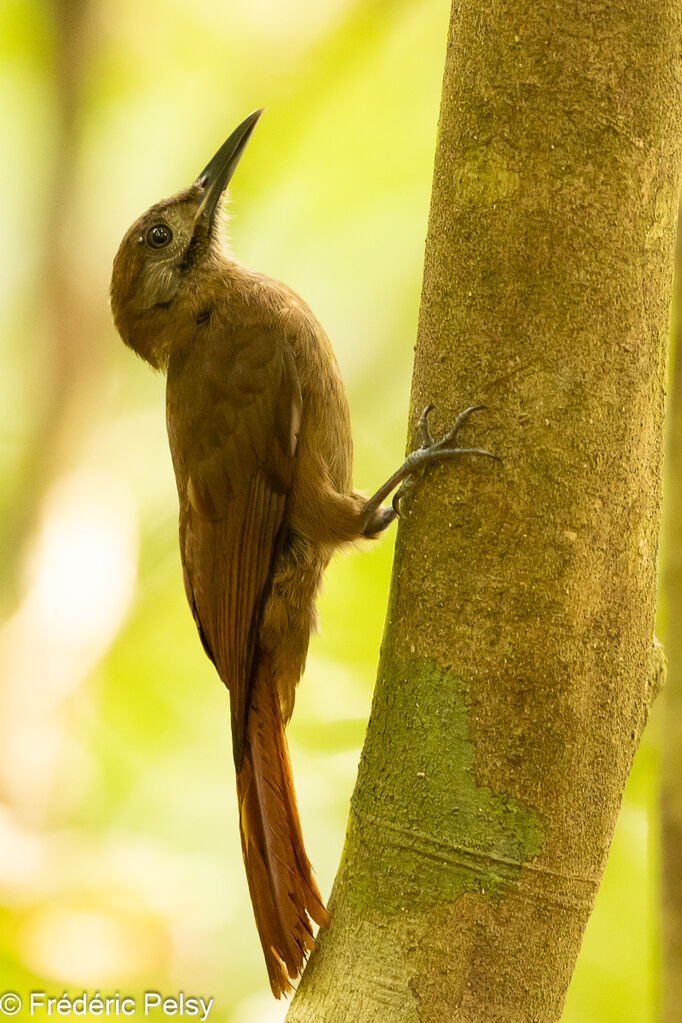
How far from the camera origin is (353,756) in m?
2.88

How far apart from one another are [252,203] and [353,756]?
164 centimetres

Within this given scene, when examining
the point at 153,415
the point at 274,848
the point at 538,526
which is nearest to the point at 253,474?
the point at 274,848

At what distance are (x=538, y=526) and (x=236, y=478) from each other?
0.95 metres

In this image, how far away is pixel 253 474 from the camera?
89.2 inches

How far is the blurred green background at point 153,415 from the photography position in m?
2.88

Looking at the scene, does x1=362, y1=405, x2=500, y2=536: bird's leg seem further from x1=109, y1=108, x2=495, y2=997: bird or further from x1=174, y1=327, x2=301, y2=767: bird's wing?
x1=174, y1=327, x2=301, y2=767: bird's wing

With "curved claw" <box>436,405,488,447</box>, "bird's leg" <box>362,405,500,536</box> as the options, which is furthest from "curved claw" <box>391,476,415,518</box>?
"curved claw" <box>436,405,488,447</box>

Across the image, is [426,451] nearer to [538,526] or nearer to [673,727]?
[538,526]

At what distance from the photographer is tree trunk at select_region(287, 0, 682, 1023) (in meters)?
1.44

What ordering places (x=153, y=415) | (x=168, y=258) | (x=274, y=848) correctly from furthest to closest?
1. (x=153, y=415)
2. (x=168, y=258)
3. (x=274, y=848)

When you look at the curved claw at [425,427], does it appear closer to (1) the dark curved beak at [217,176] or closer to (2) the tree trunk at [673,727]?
(2) the tree trunk at [673,727]

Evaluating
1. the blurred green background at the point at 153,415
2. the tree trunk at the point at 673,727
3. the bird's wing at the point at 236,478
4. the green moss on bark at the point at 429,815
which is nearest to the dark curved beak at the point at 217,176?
the bird's wing at the point at 236,478

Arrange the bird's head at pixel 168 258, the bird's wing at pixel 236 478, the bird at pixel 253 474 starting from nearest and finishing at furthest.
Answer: the bird at pixel 253 474, the bird's wing at pixel 236 478, the bird's head at pixel 168 258

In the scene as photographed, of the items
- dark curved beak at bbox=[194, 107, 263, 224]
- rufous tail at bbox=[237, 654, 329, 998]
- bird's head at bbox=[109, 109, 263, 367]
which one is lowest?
rufous tail at bbox=[237, 654, 329, 998]
